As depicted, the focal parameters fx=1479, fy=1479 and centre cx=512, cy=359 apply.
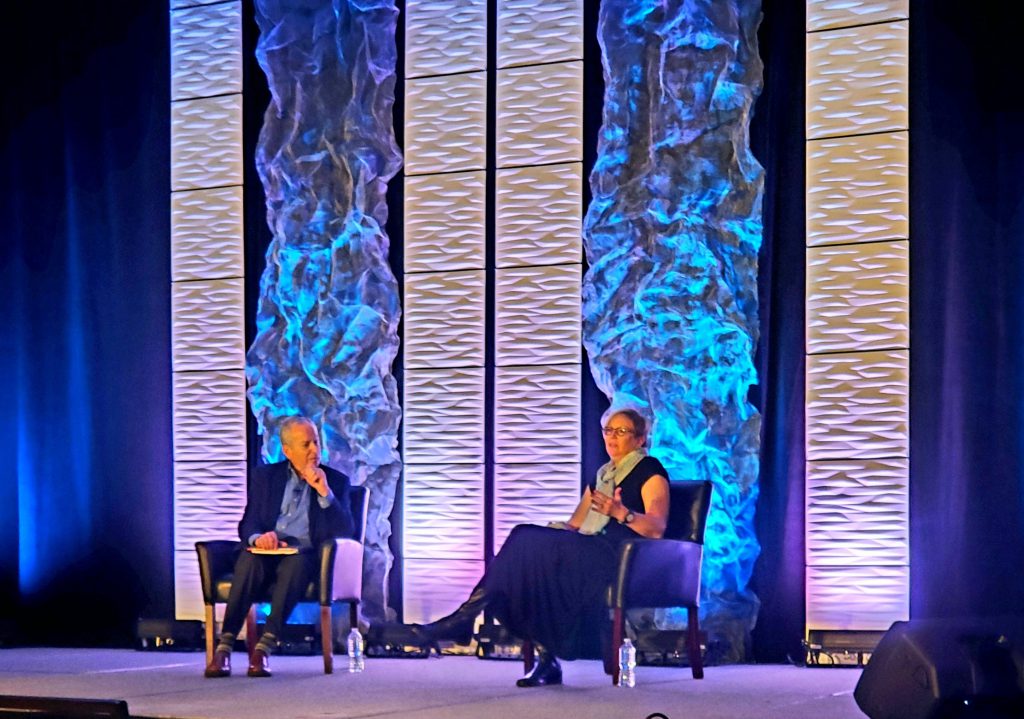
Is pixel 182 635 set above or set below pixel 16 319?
below

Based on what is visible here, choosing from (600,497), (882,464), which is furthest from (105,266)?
(882,464)

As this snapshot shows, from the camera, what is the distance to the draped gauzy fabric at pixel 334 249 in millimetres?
6555

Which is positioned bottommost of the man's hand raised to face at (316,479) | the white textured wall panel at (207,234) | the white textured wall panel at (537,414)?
the man's hand raised to face at (316,479)

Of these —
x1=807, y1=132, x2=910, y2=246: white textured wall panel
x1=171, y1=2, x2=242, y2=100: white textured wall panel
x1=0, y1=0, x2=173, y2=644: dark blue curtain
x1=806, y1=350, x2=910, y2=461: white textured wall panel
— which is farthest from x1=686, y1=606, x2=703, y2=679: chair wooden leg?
x1=171, y1=2, x2=242, y2=100: white textured wall panel

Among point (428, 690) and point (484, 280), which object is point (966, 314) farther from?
point (428, 690)

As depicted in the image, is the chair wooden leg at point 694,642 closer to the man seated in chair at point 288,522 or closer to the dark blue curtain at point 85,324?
the man seated in chair at point 288,522

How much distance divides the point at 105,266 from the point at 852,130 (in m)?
3.64

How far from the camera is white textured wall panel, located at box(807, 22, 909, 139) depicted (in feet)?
18.9

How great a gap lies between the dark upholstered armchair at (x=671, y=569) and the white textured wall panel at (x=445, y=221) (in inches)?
61.9

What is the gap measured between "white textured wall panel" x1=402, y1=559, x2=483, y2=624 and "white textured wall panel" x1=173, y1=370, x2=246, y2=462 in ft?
3.38

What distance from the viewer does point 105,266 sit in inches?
285

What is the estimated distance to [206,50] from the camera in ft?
23.2

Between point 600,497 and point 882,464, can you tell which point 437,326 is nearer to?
point 600,497

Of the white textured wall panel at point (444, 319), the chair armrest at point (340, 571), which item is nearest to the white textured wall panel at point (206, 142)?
the white textured wall panel at point (444, 319)
